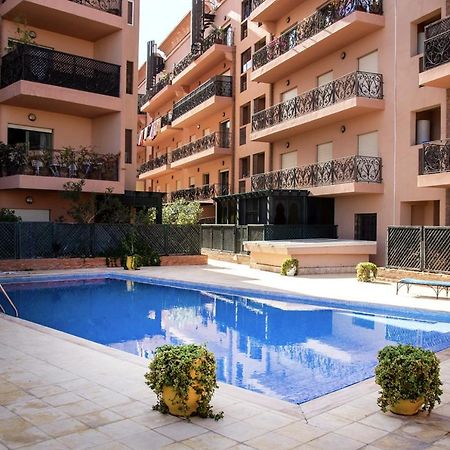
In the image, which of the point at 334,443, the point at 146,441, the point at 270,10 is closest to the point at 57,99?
the point at 270,10

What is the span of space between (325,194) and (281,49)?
7894mm

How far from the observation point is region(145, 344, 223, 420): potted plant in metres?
4.75

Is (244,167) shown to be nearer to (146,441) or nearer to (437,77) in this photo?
(437,77)

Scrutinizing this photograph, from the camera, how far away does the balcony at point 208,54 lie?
102 ft

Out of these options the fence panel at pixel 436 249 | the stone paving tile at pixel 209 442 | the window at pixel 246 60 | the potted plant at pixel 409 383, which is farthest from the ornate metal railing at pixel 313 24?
the stone paving tile at pixel 209 442

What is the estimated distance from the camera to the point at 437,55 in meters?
16.0

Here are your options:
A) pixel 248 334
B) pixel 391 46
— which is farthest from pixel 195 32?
pixel 248 334

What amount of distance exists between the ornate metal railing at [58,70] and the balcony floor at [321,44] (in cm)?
736

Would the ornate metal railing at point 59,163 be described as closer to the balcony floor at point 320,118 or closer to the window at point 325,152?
the balcony floor at point 320,118

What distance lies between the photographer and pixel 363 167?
1983 centimetres

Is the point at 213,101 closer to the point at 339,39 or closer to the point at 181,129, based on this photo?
the point at 181,129

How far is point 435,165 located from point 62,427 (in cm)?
1451

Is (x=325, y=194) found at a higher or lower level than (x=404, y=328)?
higher

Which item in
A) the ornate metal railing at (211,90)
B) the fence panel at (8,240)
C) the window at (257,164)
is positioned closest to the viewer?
the fence panel at (8,240)
